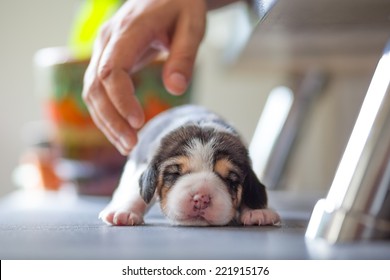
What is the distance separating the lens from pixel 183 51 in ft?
3.73

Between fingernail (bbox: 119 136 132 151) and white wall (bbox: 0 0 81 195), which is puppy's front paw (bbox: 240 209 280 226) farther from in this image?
white wall (bbox: 0 0 81 195)

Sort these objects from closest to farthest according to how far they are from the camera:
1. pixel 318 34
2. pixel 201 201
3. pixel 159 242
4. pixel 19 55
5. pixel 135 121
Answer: pixel 159 242
pixel 201 201
pixel 135 121
pixel 318 34
pixel 19 55

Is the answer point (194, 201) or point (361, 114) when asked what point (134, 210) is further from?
point (361, 114)

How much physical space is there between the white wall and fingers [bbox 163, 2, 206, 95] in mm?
1960

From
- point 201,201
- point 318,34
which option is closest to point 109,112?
point 201,201

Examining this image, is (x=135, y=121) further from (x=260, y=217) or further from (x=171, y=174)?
(x=260, y=217)

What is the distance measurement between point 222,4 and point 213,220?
0.53m

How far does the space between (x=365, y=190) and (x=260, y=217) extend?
24 cm

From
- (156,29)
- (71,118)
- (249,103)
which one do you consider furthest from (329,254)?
(249,103)

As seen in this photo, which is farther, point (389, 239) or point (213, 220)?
point (213, 220)

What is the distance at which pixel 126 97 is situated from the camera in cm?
105

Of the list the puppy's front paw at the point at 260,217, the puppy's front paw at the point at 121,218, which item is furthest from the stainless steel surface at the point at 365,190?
the puppy's front paw at the point at 121,218

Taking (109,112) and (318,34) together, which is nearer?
(109,112)

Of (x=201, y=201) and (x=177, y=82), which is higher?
(x=177, y=82)
